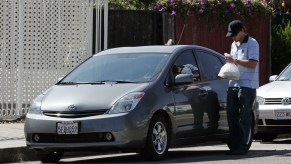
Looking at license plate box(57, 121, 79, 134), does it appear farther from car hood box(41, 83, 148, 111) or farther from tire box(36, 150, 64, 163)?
tire box(36, 150, 64, 163)

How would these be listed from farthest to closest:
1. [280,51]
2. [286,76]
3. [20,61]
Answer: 1. [280,51]
2. [20,61]
3. [286,76]

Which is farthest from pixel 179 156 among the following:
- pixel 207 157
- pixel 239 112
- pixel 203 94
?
pixel 239 112

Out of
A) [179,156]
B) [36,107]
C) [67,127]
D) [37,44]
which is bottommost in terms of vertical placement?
[179,156]

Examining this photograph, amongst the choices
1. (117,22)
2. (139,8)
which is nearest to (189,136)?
(117,22)

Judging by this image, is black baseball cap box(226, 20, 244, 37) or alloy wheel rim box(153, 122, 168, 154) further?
black baseball cap box(226, 20, 244, 37)

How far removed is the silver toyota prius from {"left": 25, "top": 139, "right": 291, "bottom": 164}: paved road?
270mm

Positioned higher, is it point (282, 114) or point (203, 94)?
point (203, 94)

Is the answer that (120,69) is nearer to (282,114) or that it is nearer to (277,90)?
(282,114)

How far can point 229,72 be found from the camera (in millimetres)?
12508

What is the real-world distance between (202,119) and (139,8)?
8.89m

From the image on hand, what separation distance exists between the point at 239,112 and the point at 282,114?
2.50 meters

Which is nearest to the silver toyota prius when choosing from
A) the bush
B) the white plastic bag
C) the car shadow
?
the car shadow

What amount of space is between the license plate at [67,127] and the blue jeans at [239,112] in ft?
8.56

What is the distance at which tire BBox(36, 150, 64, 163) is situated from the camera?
1188 centimetres
